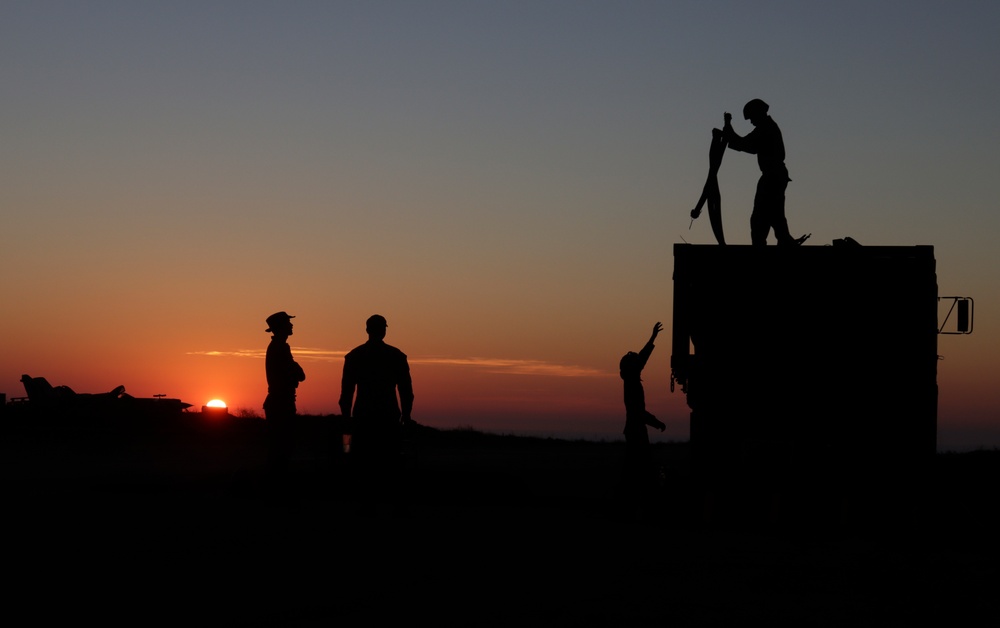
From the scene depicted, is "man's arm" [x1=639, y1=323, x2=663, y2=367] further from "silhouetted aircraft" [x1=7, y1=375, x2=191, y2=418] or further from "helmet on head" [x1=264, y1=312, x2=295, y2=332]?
"silhouetted aircraft" [x1=7, y1=375, x2=191, y2=418]

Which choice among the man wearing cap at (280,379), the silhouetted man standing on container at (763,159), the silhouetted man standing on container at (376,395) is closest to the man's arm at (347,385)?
the silhouetted man standing on container at (376,395)

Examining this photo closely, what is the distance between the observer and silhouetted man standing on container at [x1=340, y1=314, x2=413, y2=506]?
12.8 m

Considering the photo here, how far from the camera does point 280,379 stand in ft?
45.1

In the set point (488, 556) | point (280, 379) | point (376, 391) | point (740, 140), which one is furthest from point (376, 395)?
point (740, 140)

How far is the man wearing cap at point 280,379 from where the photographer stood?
13.7 metres

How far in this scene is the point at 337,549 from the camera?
1037cm

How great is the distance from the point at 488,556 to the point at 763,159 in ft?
23.8

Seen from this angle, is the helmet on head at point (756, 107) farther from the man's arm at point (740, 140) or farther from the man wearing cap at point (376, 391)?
the man wearing cap at point (376, 391)

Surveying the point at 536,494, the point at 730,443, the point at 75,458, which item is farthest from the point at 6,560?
the point at 75,458

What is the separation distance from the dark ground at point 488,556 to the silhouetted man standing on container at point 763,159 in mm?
3261

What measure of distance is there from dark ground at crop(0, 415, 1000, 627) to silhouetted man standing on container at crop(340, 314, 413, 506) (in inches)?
16.1

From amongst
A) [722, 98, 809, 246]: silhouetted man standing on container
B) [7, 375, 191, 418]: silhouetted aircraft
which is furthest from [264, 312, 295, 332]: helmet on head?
[7, 375, 191, 418]: silhouetted aircraft

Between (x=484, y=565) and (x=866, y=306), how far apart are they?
5819mm

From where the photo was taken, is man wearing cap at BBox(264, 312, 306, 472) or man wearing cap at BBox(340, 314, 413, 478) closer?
man wearing cap at BBox(340, 314, 413, 478)
